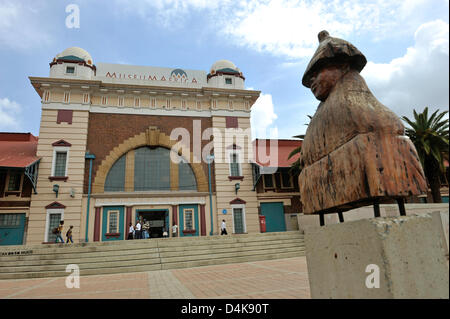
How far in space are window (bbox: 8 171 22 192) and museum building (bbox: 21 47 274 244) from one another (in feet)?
4.11

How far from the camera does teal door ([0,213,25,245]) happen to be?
17.6m

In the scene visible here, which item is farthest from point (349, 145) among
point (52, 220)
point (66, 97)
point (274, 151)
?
point (66, 97)

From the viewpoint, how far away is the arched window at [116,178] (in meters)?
20.2

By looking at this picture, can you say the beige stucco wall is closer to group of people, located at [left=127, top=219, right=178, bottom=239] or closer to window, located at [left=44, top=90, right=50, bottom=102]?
window, located at [left=44, top=90, right=50, bottom=102]

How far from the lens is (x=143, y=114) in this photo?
72.1 ft

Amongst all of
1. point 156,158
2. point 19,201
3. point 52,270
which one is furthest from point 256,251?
Answer: point 19,201

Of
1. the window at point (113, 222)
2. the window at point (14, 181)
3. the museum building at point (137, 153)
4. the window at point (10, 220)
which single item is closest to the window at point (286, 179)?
the museum building at point (137, 153)

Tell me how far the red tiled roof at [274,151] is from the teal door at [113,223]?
1090 cm

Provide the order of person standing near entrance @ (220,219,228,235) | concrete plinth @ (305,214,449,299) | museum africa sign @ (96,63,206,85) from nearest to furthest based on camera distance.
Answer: concrete plinth @ (305,214,449,299) < person standing near entrance @ (220,219,228,235) < museum africa sign @ (96,63,206,85)

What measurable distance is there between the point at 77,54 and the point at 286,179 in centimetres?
1932

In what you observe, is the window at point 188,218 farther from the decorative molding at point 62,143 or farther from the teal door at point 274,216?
the decorative molding at point 62,143

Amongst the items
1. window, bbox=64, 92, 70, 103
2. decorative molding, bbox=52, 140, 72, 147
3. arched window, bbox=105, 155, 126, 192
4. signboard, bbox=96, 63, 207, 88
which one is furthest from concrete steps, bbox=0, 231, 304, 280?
signboard, bbox=96, 63, 207, 88

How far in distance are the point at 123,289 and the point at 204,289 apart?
2151mm
